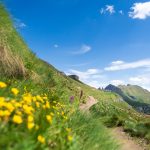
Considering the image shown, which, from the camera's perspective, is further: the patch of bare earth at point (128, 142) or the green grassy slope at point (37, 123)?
the patch of bare earth at point (128, 142)

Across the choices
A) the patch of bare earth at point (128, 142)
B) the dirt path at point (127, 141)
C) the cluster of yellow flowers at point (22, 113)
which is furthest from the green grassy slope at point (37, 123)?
the patch of bare earth at point (128, 142)

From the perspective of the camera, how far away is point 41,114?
14.9 feet

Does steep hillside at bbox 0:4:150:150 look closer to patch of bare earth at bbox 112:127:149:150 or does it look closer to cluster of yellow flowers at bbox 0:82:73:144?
cluster of yellow flowers at bbox 0:82:73:144

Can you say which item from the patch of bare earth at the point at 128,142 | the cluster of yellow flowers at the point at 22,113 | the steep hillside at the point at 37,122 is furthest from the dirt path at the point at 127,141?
the cluster of yellow flowers at the point at 22,113

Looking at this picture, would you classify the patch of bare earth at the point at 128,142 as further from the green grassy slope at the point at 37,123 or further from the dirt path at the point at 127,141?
the green grassy slope at the point at 37,123

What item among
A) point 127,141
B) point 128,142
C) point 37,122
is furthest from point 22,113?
point 127,141

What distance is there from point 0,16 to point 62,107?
7695mm

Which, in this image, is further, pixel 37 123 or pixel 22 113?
pixel 37 123

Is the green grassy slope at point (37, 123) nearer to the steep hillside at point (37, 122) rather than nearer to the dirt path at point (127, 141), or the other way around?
the steep hillside at point (37, 122)

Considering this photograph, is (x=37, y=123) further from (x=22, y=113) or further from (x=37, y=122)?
(x=22, y=113)

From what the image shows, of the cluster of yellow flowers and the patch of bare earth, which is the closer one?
the cluster of yellow flowers

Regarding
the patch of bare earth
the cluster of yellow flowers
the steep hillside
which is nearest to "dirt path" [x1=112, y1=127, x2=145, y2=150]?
the patch of bare earth

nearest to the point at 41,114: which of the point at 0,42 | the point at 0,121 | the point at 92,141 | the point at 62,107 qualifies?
the point at 0,121

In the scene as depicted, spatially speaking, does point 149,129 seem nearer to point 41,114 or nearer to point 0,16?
point 0,16
